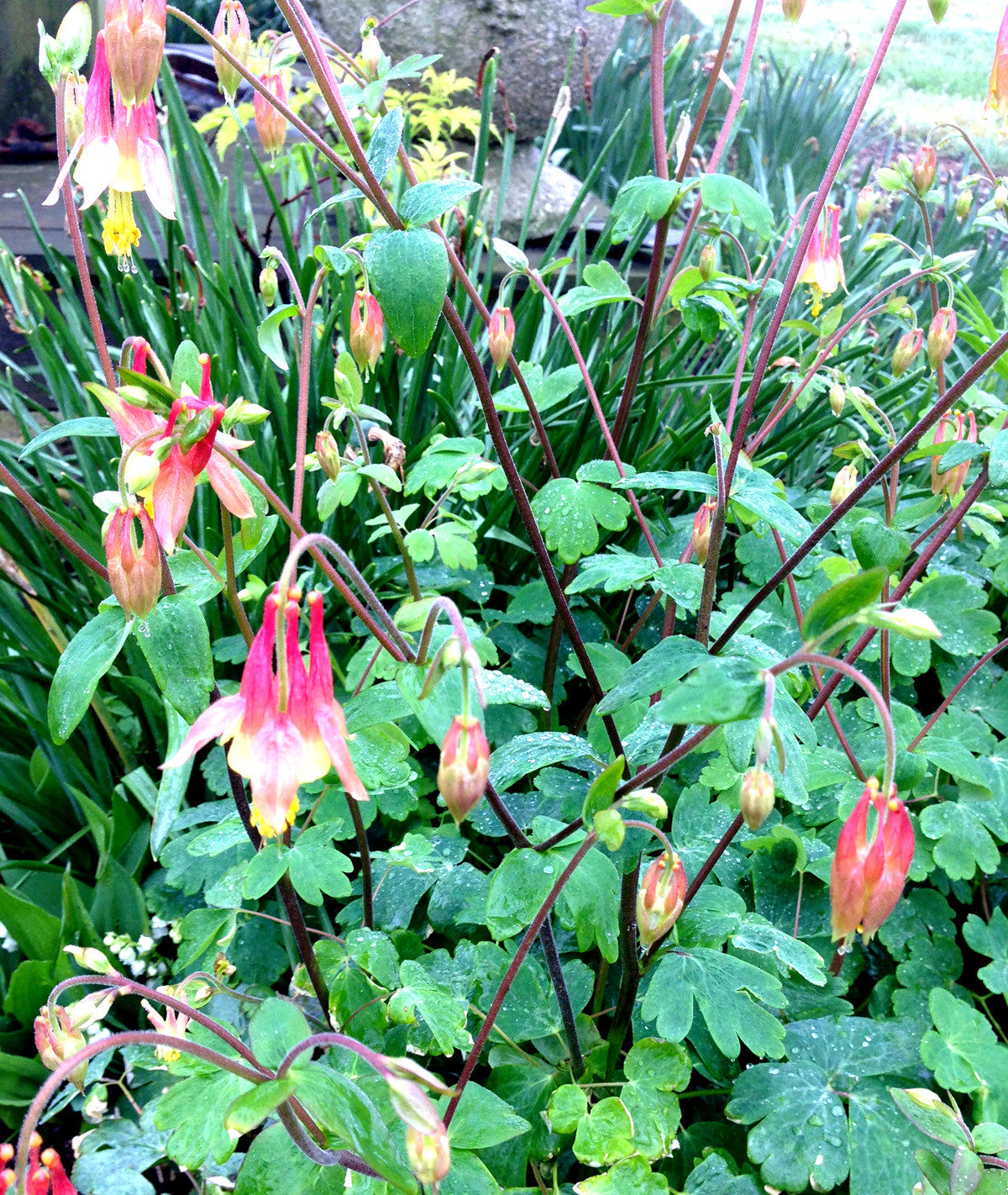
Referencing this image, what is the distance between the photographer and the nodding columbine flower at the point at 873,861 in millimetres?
678

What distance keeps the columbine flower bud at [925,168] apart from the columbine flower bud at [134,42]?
3.60 feet

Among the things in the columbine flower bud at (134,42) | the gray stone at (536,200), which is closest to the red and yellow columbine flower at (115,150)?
the columbine flower bud at (134,42)

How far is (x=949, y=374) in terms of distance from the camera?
2.29m

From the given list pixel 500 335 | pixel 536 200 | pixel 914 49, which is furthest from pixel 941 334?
pixel 914 49

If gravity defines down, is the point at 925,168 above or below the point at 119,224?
above

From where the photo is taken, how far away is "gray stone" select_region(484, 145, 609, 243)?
3.67 meters

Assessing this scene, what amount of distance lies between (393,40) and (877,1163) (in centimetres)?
431

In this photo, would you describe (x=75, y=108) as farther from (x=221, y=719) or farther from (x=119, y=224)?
(x=221, y=719)

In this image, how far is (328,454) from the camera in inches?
45.6

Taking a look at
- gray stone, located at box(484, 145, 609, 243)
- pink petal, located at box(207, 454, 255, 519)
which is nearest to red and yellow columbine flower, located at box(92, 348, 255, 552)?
pink petal, located at box(207, 454, 255, 519)

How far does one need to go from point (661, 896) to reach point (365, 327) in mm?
770

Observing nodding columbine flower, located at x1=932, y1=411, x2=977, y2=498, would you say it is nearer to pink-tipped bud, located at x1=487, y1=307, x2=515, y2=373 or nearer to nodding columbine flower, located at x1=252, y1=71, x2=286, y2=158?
pink-tipped bud, located at x1=487, y1=307, x2=515, y2=373

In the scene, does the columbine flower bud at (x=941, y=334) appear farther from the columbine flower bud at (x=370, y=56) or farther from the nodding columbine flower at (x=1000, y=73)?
the columbine flower bud at (x=370, y=56)

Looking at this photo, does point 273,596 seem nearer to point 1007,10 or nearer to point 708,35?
point 1007,10
